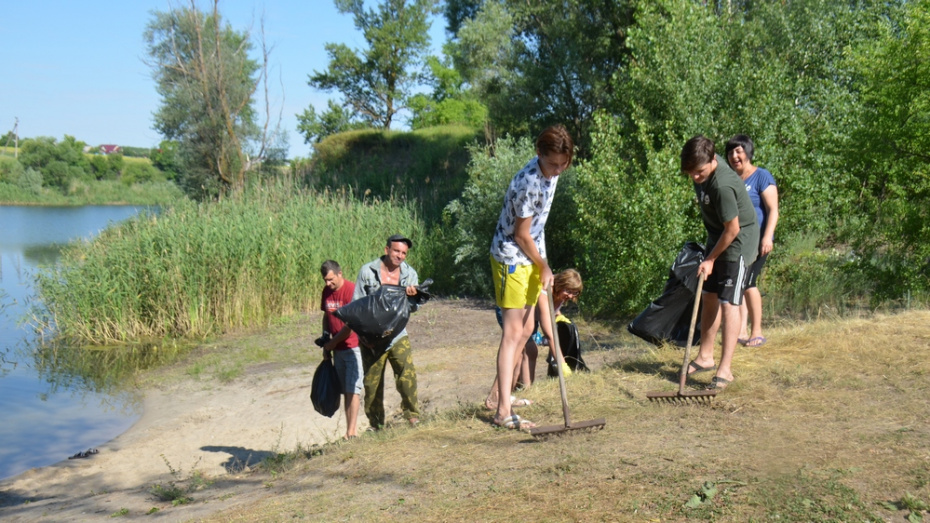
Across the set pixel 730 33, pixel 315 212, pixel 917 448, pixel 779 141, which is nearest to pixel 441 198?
pixel 315 212

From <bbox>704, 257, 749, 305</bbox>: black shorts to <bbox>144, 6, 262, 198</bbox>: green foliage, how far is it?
2216 cm

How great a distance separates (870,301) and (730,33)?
6291 millimetres

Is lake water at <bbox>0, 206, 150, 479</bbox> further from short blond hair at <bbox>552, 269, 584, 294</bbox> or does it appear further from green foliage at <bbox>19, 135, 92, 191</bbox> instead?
green foliage at <bbox>19, 135, 92, 191</bbox>

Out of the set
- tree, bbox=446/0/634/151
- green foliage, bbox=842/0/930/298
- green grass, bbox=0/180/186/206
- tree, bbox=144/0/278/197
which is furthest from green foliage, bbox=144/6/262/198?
green grass, bbox=0/180/186/206

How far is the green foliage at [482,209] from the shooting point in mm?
16047

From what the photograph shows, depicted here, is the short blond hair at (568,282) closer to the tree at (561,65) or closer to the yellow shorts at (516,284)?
the yellow shorts at (516,284)

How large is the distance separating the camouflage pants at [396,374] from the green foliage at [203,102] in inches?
802

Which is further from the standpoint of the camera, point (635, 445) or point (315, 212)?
point (315, 212)

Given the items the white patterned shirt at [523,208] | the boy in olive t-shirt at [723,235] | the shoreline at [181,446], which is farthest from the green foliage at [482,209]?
the white patterned shirt at [523,208]

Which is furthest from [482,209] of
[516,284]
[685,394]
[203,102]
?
[203,102]

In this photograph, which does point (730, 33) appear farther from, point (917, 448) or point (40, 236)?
point (40, 236)

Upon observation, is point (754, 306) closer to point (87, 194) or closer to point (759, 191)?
point (759, 191)

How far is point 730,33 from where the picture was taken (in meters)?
15.3

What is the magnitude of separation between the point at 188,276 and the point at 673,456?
11390 mm
